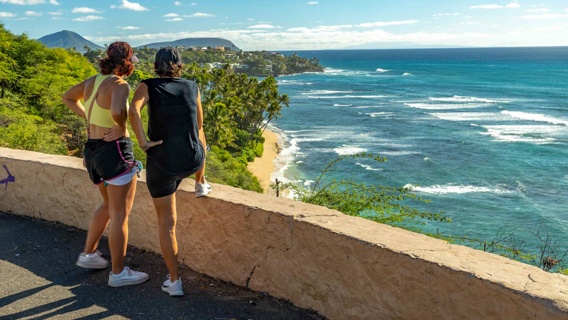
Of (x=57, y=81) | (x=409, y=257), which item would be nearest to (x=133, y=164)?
(x=409, y=257)

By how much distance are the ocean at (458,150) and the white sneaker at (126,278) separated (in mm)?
12286

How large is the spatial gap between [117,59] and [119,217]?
100cm

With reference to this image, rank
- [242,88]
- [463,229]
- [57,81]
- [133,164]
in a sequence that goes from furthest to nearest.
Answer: [242,88] → [463,229] → [57,81] → [133,164]

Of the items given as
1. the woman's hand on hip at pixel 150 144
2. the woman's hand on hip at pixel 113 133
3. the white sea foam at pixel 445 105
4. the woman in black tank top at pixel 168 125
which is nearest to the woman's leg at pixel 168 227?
the woman in black tank top at pixel 168 125

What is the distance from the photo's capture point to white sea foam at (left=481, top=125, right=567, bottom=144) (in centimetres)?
4790

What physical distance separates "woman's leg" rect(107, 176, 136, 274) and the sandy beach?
31460 millimetres

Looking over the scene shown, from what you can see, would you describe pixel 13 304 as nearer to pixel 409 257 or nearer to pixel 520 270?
pixel 409 257

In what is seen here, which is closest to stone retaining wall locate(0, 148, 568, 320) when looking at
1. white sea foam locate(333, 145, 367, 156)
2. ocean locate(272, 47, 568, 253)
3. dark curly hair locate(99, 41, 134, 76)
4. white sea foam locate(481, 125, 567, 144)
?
dark curly hair locate(99, 41, 134, 76)

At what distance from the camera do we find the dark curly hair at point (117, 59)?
3.31 meters

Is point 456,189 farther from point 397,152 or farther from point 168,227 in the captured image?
point 168,227

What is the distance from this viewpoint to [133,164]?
3449 millimetres

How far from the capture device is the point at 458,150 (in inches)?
1781

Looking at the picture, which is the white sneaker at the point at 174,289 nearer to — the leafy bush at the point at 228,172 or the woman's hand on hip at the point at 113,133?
the woman's hand on hip at the point at 113,133

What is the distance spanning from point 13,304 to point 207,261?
119 cm
